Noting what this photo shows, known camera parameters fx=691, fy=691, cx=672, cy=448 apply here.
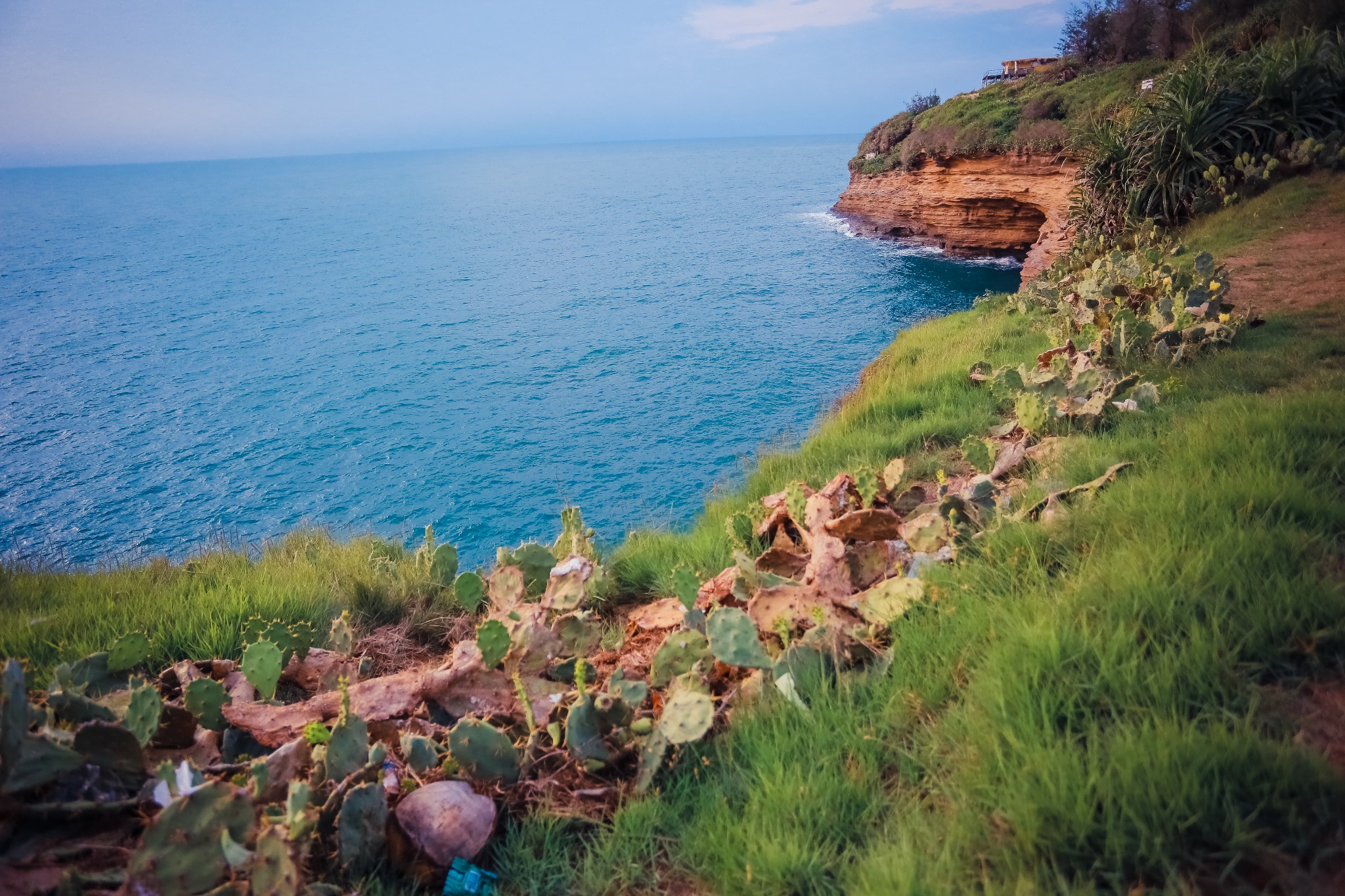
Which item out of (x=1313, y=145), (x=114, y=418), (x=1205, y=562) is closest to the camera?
(x=1205, y=562)

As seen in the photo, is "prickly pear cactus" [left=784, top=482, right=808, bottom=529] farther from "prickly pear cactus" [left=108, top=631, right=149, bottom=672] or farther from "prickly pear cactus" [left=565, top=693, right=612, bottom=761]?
"prickly pear cactus" [left=108, top=631, right=149, bottom=672]

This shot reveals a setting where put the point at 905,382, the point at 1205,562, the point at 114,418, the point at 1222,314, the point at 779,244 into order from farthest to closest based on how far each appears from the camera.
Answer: the point at 779,244
the point at 114,418
the point at 905,382
the point at 1222,314
the point at 1205,562

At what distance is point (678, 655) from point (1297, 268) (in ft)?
31.8

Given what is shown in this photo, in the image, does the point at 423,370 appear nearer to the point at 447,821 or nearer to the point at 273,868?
the point at 447,821

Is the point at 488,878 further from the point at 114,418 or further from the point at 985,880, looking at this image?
the point at 114,418

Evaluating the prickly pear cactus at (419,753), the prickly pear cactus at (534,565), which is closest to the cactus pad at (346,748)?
the prickly pear cactus at (419,753)

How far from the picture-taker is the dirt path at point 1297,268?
730 cm

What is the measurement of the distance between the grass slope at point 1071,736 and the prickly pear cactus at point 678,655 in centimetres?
38

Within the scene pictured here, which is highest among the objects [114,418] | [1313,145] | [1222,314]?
[1313,145]

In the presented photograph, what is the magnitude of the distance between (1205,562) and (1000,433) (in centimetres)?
336

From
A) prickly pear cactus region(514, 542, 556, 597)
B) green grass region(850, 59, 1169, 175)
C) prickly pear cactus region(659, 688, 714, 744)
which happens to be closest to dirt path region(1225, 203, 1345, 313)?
prickly pear cactus region(514, 542, 556, 597)

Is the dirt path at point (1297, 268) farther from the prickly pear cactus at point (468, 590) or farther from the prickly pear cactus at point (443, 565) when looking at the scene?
the prickly pear cactus at point (443, 565)

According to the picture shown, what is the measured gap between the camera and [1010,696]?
2111 mm

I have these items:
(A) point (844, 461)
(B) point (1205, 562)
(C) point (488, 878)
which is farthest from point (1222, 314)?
(C) point (488, 878)
